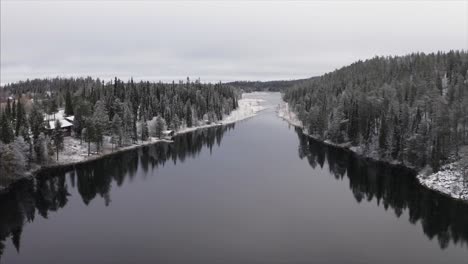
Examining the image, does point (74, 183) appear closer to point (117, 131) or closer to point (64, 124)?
point (117, 131)

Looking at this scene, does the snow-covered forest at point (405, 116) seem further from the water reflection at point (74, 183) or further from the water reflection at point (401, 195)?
the water reflection at point (74, 183)

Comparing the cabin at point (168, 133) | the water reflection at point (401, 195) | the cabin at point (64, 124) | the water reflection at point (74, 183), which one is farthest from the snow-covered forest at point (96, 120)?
the water reflection at point (401, 195)

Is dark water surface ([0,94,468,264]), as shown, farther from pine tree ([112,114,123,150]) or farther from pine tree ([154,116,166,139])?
pine tree ([154,116,166,139])

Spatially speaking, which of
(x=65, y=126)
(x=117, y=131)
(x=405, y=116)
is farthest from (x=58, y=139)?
(x=405, y=116)

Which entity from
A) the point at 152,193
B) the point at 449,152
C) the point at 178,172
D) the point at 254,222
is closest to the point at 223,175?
the point at 178,172

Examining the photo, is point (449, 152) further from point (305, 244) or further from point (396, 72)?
point (396, 72)
